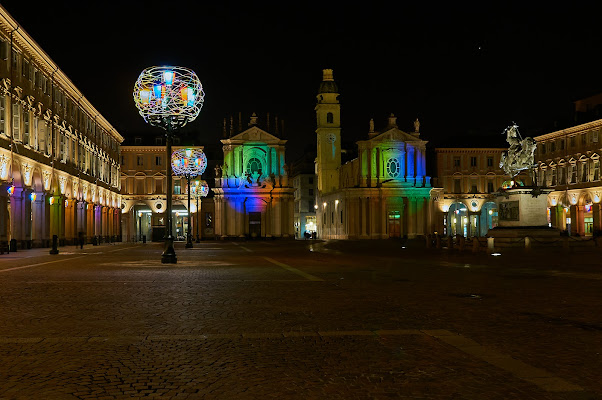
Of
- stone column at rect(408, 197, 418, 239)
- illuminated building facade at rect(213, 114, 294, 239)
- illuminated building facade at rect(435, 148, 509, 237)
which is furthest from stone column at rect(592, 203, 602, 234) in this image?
illuminated building facade at rect(213, 114, 294, 239)

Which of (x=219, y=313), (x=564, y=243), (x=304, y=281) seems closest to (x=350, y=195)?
(x=564, y=243)

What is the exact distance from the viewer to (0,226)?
41.6 meters

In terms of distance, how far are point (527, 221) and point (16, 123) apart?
3463 centimetres

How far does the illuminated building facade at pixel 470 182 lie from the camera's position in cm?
10138

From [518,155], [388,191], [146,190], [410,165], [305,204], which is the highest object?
[410,165]

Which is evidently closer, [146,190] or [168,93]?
[168,93]

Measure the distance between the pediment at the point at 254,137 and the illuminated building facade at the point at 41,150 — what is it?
25432 mm

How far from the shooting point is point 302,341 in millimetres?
9062

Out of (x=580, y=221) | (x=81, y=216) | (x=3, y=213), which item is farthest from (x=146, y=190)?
(x=580, y=221)

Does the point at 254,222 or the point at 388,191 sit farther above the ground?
the point at 388,191

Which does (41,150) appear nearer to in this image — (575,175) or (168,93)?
(168,93)

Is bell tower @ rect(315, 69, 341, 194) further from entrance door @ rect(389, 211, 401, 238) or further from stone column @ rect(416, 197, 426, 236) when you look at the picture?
stone column @ rect(416, 197, 426, 236)

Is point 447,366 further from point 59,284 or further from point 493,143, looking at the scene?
point 493,143

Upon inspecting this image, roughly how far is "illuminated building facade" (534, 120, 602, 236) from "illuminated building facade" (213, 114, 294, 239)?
36.2m
